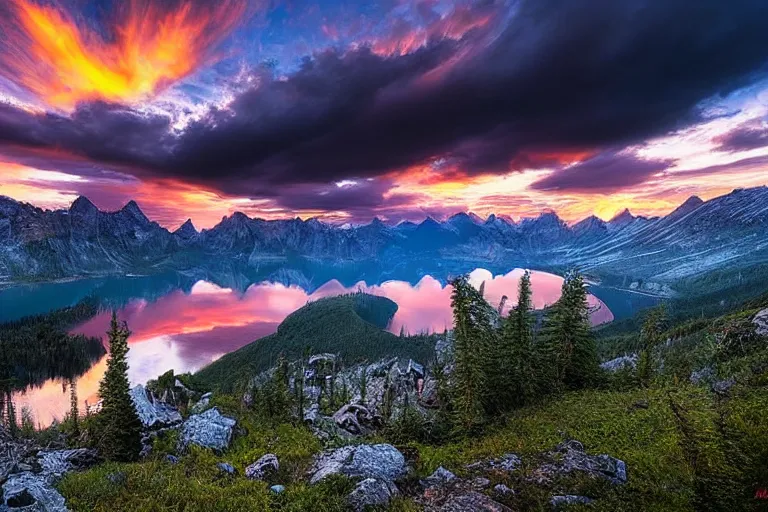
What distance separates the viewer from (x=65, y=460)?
20.0 metres

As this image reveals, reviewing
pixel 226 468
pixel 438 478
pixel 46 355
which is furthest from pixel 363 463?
pixel 46 355

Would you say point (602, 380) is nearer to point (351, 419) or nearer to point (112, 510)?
point (351, 419)

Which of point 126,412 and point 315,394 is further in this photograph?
point 315,394

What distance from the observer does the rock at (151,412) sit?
99.9ft

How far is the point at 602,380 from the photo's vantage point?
35.2m

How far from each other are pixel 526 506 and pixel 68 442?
1310 inches

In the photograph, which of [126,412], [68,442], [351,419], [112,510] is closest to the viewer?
[112,510]

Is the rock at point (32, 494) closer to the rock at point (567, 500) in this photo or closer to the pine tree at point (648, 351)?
the rock at point (567, 500)

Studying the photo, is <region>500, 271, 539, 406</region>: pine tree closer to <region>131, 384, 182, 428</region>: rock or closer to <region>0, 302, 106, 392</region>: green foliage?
<region>131, 384, 182, 428</region>: rock

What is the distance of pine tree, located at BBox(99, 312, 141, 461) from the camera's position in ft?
74.5

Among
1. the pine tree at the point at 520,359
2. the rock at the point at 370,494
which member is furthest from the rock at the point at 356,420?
the rock at the point at 370,494

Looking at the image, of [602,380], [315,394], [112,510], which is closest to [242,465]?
[112,510]

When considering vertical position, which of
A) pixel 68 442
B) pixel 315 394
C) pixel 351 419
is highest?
pixel 68 442

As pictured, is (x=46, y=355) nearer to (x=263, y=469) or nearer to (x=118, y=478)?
(x=118, y=478)
